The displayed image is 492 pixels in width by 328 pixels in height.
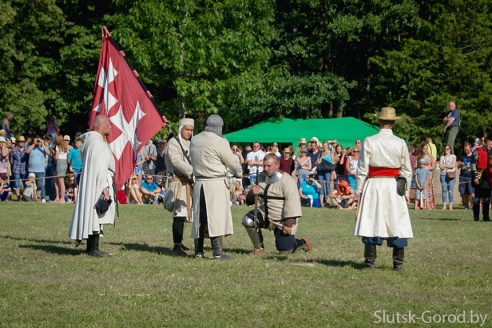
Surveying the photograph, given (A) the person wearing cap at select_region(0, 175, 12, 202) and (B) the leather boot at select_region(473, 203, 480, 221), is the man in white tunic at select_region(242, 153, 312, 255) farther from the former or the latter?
(A) the person wearing cap at select_region(0, 175, 12, 202)

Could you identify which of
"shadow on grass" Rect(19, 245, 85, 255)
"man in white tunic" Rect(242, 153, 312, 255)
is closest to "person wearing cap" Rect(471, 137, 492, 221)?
"man in white tunic" Rect(242, 153, 312, 255)

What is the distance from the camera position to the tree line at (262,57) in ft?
127

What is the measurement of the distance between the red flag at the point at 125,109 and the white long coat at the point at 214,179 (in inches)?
74.2

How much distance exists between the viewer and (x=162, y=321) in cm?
875

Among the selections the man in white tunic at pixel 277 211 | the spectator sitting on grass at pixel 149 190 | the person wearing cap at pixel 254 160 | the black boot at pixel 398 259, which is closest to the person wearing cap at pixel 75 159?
the spectator sitting on grass at pixel 149 190

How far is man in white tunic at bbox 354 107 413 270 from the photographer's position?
11.7m

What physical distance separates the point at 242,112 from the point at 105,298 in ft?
113

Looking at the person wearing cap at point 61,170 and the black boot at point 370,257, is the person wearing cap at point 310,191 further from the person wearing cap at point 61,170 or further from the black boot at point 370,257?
the black boot at point 370,257

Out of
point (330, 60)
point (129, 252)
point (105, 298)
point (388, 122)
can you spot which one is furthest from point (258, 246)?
point (330, 60)

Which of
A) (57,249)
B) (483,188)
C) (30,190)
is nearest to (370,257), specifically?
(57,249)

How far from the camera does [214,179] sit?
1317cm

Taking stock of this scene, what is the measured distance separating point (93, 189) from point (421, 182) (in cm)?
1507

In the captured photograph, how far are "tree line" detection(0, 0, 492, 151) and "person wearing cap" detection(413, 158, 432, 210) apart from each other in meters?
13.5

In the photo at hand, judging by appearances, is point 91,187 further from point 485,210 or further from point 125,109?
point 485,210
